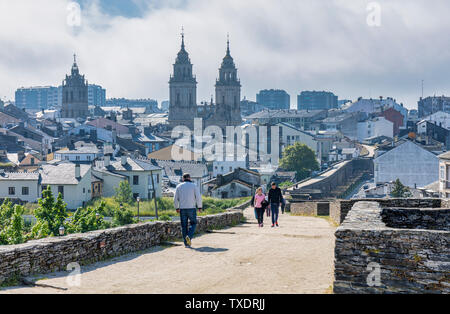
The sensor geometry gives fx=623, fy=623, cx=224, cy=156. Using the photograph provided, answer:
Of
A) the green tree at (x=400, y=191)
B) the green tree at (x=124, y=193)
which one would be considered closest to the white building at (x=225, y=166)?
the green tree at (x=124, y=193)

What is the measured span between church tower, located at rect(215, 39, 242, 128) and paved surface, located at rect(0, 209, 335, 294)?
16030 centimetres

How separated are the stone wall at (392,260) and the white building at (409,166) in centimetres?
6252

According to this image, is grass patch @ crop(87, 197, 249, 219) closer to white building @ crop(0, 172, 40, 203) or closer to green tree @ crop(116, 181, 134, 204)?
green tree @ crop(116, 181, 134, 204)

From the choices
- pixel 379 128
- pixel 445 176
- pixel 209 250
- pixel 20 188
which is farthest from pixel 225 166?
pixel 209 250

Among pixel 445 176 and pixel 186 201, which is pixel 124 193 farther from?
pixel 186 201

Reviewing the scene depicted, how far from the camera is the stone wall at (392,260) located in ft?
24.2

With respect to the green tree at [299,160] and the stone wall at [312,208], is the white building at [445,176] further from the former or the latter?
the green tree at [299,160]

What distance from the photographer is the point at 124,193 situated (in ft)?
184

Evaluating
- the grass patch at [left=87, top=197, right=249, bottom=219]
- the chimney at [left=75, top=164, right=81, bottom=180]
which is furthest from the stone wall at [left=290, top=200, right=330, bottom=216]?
the chimney at [left=75, top=164, right=81, bottom=180]

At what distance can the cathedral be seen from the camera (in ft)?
573

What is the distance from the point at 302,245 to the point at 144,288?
5.00 m

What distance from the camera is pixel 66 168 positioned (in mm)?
58562
